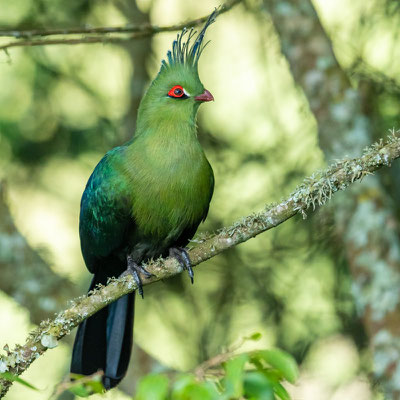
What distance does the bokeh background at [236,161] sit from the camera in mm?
3879

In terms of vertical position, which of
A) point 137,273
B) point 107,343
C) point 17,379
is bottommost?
point 17,379

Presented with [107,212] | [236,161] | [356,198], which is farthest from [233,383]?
[236,161]

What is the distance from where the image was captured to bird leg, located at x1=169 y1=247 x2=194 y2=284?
2.85 m

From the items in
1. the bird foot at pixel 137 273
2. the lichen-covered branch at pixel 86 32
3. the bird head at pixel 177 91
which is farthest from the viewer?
the lichen-covered branch at pixel 86 32

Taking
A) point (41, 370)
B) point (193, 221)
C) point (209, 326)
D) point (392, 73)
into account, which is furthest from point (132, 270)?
point (392, 73)

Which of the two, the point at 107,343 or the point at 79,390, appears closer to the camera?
the point at 79,390

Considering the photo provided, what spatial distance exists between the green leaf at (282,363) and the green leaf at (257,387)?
0.15ft

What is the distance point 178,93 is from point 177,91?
0.01 meters

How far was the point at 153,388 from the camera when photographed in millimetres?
1407

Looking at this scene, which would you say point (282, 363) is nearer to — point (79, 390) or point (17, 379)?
point (79, 390)

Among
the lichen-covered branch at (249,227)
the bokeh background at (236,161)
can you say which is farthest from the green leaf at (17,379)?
the bokeh background at (236,161)

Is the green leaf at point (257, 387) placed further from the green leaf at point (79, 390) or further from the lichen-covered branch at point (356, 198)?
the lichen-covered branch at point (356, 198)

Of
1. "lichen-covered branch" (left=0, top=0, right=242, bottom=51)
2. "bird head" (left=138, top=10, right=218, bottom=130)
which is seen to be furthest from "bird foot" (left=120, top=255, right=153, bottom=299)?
"lichen-covered branch" (left=0, top=0, right=242, bottom=51)

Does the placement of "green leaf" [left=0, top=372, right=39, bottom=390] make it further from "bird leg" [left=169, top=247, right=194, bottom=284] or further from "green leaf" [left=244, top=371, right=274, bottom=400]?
"bird leg" [left=169, top=247, right=194, bottom=284]
